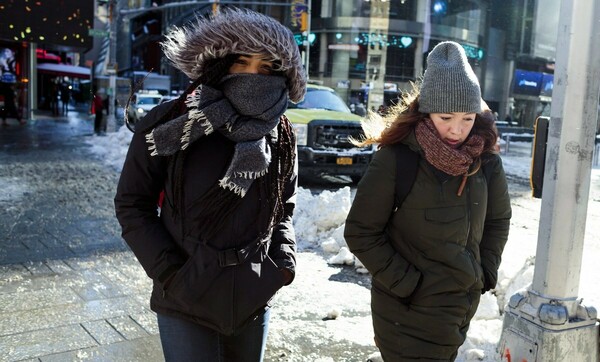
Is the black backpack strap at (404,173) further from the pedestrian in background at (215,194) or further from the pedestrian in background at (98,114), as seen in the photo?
the pedestrian in background at (98,114)

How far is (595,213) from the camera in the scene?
10.4 metres

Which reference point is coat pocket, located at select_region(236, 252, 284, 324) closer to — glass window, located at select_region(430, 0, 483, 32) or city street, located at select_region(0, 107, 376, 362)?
city street, located at select_region(0, 107, 376, 362)

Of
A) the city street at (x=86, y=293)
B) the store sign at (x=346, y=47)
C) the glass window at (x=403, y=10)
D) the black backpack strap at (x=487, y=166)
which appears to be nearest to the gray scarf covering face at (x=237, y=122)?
the black backpack strap at (x=487, y=166)

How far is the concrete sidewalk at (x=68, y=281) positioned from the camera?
4.25 m

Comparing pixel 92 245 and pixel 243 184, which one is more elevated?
pixel 243 184

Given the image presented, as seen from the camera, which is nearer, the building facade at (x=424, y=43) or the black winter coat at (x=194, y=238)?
the black winter coat at (x=194, y=238)

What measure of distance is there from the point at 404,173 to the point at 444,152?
0.64 ft

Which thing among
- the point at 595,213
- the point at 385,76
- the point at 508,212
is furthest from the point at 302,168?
the point at 385,76

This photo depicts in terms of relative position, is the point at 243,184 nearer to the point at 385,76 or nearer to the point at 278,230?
the point at 278,230

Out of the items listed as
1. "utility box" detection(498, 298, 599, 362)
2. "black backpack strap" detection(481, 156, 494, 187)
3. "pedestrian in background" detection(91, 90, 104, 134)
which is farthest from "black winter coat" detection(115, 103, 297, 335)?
"pedestrian in background" detection(91, 90, 104, 134)

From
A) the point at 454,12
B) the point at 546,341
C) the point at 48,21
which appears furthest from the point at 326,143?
the point at 454,12

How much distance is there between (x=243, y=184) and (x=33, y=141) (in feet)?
64.8

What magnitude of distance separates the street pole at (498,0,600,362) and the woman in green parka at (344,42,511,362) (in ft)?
2.84

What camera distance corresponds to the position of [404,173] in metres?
2.63
